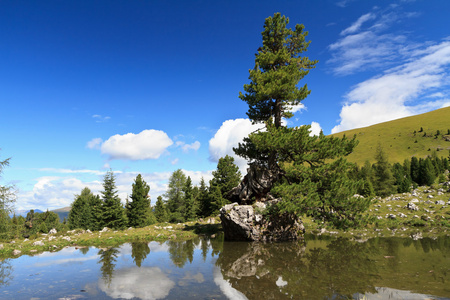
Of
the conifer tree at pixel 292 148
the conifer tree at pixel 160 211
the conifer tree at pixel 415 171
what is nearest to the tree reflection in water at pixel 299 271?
the conifer tree at pixel 292 148

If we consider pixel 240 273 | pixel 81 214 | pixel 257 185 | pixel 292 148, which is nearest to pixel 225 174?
pixel 257 185

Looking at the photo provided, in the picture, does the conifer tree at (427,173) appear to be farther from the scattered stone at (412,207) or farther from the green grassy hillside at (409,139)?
the scattered stone at (412,207)

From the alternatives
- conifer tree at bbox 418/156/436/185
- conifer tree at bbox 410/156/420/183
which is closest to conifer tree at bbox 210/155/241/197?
conifer tree at bbox 418/156/436/185

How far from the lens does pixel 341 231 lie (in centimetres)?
2841

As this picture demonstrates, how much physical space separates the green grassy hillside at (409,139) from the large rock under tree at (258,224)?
144 m

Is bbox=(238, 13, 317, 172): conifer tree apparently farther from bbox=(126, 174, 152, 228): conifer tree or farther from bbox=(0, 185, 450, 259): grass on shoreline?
bbox=(126, 174, 152, 228): conifer tree

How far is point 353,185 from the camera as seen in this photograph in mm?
19156

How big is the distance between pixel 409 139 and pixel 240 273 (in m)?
196

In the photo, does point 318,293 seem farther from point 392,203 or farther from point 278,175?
point 392,203

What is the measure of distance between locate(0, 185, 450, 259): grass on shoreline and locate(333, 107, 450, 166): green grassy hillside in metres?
122

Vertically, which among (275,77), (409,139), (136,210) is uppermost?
(409,139)

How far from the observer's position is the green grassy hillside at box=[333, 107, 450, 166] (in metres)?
137

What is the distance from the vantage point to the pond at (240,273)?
9195 millimetres

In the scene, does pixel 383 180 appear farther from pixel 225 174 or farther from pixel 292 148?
pixel 292 148
